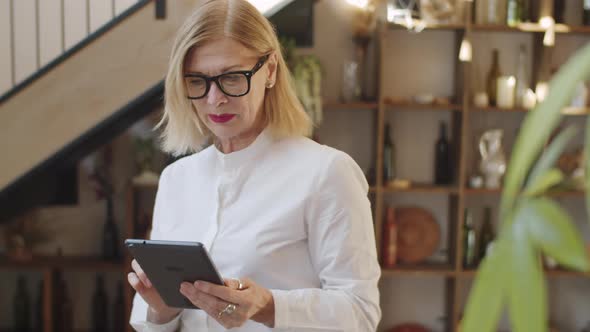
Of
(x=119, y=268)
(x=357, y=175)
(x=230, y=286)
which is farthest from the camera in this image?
(x=119, y=268)

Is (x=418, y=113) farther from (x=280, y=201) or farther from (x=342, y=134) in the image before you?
(x=280, y=201)

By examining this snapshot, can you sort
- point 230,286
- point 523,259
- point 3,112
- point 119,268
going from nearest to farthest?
1. point 523,259
2. point 230,286
3. point 3,112
4. point 119,268

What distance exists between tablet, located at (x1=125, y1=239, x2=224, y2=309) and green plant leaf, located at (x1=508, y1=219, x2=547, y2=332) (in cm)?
88

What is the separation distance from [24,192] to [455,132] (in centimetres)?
255

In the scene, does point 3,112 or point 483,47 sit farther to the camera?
point 483,47

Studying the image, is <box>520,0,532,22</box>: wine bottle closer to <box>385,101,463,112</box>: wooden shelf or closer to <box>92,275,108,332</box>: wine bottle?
<box>385,101,463,112</box>: wooden shelf

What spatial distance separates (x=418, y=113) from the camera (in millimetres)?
4312

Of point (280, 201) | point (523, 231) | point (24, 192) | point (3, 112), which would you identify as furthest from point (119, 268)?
point (523, 231)

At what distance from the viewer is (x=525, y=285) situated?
354mm

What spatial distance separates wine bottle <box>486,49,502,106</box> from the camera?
4.14m

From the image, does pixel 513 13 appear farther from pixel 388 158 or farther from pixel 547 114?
pixel 547 114

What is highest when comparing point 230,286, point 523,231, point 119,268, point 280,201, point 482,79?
point 482,79

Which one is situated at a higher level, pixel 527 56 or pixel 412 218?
pixel 527 56

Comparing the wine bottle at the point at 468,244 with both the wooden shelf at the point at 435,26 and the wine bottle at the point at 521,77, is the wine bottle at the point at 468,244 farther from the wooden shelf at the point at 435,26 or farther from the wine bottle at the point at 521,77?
the wooden shelf at the point at 435,26
